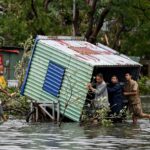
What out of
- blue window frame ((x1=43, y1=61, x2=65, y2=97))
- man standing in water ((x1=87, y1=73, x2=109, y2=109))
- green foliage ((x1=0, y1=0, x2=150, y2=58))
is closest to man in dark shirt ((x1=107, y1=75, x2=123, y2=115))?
man standing in water ((x1=87, y1=73, x2=109, y2=109))

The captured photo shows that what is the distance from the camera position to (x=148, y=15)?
46.2 m

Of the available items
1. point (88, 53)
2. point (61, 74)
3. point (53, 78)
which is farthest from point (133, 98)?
point (53, 78)

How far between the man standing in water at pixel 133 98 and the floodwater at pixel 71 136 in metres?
0.33

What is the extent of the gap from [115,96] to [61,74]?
1776mm

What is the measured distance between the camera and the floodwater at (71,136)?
62.0 ft

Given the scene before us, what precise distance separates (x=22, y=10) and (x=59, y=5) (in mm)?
2096

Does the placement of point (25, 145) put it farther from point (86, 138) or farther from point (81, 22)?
point (81, 22)

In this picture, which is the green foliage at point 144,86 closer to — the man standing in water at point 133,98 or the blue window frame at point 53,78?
the man standing in water at point 133,98

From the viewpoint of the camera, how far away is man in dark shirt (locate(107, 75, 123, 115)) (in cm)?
2748

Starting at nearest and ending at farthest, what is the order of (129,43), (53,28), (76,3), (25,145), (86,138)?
1. (25,145)
2. (86,138)
3. (76,3)
4. (53,28)
5. (129,43)

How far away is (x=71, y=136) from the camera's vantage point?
21.9m

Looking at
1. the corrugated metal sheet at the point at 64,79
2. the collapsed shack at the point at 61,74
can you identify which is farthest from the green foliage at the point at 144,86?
the corrugated metal sheet at the point at 64,79

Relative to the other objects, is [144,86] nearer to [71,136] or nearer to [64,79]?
[64,79]

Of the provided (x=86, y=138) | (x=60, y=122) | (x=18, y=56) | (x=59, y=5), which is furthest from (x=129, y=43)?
(x=86, y=138)
